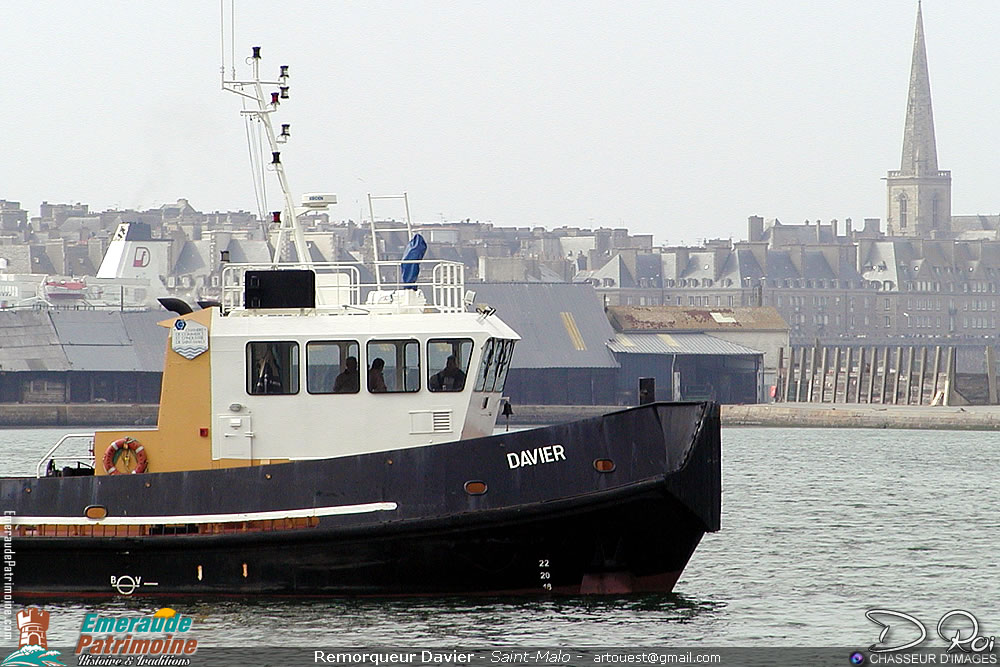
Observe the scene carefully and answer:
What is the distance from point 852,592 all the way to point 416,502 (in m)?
6.62

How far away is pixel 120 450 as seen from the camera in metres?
17.1

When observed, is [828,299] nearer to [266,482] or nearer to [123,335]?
[123,335]

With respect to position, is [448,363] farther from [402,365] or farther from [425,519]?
[425,519]

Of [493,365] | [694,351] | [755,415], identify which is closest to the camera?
[493,365]

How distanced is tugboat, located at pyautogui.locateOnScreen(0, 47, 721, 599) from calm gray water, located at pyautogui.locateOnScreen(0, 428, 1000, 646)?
265 mm

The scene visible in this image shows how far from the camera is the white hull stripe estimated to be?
16047 millimetres

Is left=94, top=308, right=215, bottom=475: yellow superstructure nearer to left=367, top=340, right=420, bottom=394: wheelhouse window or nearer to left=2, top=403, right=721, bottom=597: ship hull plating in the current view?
left=2, top=403, right=721, bottom=597: ship hull plating

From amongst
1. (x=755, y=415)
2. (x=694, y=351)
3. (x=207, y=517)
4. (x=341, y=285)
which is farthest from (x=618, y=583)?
(x=694, y=351)

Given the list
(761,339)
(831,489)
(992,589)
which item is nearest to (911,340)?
(761,339)

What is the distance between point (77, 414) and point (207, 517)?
7232 centimetres

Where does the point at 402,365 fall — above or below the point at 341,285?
below

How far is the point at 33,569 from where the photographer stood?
1689 centimetres
